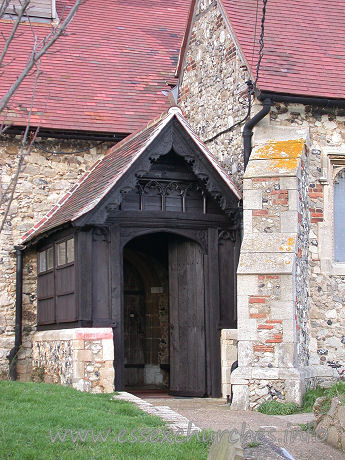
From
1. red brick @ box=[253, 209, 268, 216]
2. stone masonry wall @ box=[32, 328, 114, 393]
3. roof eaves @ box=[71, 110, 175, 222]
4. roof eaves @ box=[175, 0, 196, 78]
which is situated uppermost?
roof eaves @ box=[175, 0, 196, 78]

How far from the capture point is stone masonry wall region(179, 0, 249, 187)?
13.7 meters

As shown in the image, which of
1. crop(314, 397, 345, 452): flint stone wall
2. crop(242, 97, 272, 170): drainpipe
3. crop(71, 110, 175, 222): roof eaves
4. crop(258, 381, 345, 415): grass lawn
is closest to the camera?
crop(314, 397, 345, 452): flint stone wall

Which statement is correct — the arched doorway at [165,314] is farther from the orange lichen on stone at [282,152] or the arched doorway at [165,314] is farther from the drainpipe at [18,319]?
the drainpipe at [18,319]

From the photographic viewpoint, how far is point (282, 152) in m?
12.1

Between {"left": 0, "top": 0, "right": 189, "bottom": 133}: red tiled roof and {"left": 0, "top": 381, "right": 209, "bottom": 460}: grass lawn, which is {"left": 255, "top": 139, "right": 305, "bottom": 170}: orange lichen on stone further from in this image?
{"left": 0, "top": 381, "right": 209, "bottom": 460}: grass lawn

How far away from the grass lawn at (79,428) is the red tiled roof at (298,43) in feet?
19.2

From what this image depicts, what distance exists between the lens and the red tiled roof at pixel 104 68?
15.1 metres

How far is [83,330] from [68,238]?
1658 millimetres

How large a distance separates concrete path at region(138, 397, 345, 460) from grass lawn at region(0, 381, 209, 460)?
2.19ft

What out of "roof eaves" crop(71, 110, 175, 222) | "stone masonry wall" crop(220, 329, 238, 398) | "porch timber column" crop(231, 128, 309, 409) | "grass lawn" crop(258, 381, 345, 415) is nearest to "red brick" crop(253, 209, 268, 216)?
"porch timber column" crop(231, 128, 309, 409)

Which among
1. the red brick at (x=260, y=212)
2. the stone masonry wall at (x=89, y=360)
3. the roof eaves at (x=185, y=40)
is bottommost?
the stone masonry wall at (x=89, y=360)

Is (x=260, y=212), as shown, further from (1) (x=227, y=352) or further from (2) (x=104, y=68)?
(2) (x=104, y=68)

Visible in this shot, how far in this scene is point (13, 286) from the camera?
14.5 metres

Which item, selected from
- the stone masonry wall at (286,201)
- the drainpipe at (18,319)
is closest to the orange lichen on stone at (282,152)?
the stone masonry wall at (286,201)
